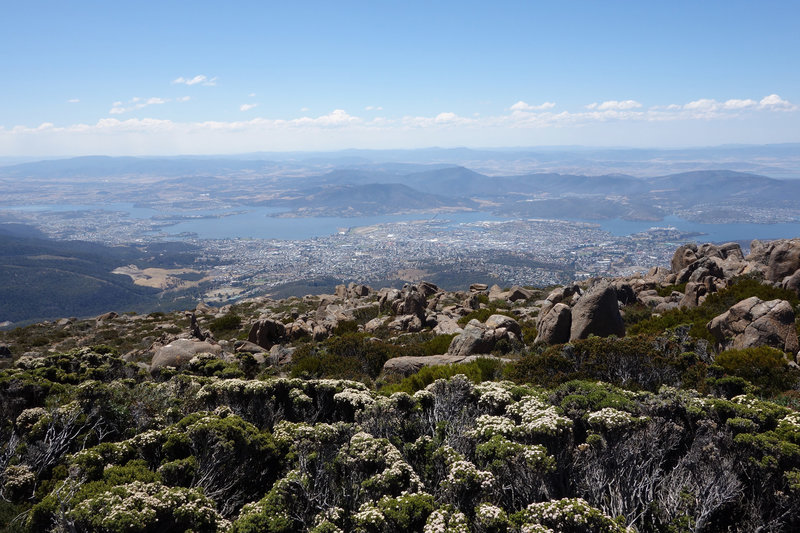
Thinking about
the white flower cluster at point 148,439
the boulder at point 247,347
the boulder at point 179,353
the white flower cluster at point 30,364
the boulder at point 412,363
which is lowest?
the boulder at point 247,347

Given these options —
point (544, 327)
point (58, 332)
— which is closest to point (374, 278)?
point (58, 332)

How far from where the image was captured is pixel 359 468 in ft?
24.9

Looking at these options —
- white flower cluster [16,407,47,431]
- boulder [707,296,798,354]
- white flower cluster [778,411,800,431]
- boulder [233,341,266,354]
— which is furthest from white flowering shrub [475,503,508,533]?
boulder [233,341,266,354]

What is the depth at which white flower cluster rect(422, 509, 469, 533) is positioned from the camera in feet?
19.5

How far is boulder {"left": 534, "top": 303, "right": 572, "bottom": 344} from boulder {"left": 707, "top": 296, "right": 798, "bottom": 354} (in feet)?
20.1

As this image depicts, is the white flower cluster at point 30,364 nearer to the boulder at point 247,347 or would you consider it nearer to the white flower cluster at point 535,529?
the boulder at point 247,347

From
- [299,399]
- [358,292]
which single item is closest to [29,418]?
[299,399]

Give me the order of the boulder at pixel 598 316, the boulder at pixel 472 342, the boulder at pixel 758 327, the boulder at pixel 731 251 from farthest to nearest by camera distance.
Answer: the boulder at pixel 731 251
the boulder at pixel 598 316
the boulder at pixel 472 342
the boulder at pixel 758 327

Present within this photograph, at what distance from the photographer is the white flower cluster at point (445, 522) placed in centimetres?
593

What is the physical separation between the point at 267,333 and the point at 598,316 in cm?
1946

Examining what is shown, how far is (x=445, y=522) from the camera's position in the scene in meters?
6.24

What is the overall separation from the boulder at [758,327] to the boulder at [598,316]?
414 centimetres

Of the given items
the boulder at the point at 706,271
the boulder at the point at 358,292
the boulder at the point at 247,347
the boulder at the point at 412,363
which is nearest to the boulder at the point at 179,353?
the boulder at the point at 247,347

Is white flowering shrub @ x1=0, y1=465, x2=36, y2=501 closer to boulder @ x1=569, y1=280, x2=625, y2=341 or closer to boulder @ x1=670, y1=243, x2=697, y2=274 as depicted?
boulder @ x1=569, y1=280, x2=625, y2=341
